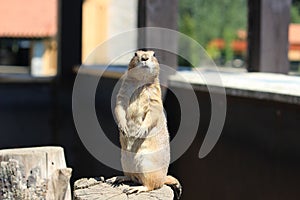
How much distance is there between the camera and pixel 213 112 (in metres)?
4.67

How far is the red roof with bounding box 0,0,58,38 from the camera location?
69.3 ft

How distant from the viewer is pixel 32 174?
3.03 metres

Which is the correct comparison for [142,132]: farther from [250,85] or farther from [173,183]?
[250,85]

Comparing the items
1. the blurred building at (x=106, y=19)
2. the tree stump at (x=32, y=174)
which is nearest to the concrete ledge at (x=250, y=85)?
the tree stump at (x=32, y=174)

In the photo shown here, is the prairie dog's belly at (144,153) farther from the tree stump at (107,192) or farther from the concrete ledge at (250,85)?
the concrete ledge at (250,85)

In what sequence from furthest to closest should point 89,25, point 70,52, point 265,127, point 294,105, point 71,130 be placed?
point 89,25
point 70,52
point 71,130
point 265,127
point 294,105

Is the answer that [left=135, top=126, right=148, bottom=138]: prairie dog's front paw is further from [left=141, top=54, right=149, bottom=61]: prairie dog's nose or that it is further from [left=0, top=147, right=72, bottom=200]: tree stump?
[left=0, top=147, right=72, bottom=200]: tree stump

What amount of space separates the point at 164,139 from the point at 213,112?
162cm

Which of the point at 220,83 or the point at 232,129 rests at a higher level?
the point at 220,83

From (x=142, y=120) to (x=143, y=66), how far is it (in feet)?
0.85

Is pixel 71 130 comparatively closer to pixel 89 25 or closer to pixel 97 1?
pixel 89 25

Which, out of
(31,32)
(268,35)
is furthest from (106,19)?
(268,35)

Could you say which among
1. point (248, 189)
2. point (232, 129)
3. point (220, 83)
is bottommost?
point (248, 189)

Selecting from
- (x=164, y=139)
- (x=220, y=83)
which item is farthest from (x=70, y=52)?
(x=164, y=139)
